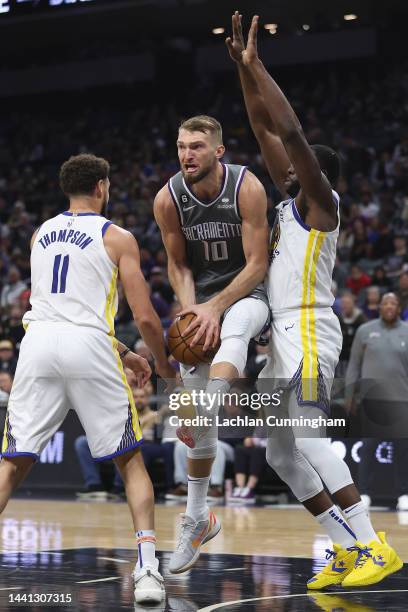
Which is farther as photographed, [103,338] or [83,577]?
[83,577]

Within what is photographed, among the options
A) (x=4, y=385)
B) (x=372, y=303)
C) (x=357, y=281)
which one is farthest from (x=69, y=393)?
(x=357, y=281)

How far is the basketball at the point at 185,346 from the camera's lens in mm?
5402

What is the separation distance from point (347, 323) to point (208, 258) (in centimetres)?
607

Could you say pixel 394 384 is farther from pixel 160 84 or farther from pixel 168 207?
pixel 160 84

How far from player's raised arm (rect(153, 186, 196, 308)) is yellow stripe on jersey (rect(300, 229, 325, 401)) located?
0.68 metres

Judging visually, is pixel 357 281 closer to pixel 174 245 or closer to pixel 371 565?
pixel 174 245

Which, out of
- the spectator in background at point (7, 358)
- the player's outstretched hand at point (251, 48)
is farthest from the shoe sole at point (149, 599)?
the spectator in background at point (7, 358)

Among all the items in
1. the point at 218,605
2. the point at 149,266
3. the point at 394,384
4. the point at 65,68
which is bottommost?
the point at 218,605

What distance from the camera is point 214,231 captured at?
560 centimetres

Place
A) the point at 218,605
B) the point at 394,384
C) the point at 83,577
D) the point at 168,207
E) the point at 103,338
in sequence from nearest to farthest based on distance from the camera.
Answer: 1. the point at 218,605
2. the point at 103,338
3. the point at 83,577
4. the point at 168,207
5. the point at 394,384

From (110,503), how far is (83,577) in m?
5.56

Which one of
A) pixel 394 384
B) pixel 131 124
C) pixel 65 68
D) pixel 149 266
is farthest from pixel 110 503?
pixel 65 68

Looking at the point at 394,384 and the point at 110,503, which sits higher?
the point at 394,384

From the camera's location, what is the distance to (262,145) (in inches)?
229
